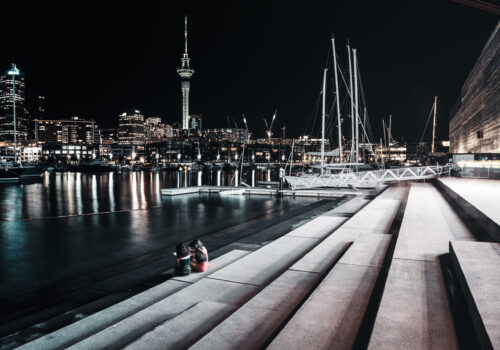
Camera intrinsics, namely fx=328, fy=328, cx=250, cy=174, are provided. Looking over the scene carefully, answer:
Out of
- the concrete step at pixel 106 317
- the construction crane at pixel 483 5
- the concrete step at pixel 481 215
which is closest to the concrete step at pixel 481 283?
the concrete step at pixel 481 215

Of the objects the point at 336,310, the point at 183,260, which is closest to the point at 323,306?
the point at 336,310

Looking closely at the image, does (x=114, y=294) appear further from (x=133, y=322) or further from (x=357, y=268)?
(x=357, y=268)

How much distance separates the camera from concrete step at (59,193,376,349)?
3.99 meters

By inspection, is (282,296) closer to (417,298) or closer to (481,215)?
(417,298)

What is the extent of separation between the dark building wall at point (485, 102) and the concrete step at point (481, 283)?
4191 centimetres

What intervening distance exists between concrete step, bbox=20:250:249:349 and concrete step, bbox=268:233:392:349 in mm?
2487

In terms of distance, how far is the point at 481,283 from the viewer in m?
4.19

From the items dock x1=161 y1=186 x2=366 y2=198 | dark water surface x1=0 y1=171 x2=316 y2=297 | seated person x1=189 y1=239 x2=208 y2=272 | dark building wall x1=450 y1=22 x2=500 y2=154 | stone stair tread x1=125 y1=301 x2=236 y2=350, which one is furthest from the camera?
dark building wall x1=450 y1=22 x2=500 y2=154

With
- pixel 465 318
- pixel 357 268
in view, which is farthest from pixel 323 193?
pixel 465 318

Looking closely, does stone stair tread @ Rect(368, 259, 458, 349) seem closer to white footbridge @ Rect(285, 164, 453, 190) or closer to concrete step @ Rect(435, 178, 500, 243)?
concrete step @ Rect(435, 178, 500, 243)

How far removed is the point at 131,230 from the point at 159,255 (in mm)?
4464

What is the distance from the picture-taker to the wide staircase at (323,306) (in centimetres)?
358

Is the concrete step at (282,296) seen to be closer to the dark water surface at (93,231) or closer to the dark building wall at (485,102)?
the dark water surface at (93,231)

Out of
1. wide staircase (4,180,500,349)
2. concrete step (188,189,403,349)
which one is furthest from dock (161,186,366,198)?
wide staircase (4,180,500,349)
